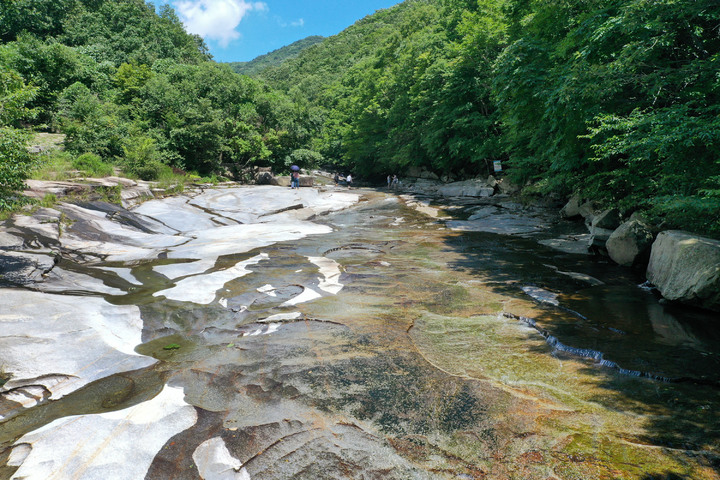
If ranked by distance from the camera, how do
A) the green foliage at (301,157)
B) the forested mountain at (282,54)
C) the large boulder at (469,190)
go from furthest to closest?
the forested mountain at (282,54), the green foliage at (301,157), the large boulder at (469,190)

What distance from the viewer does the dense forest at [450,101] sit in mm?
6695

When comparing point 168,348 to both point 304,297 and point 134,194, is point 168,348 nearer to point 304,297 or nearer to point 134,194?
point 304,297

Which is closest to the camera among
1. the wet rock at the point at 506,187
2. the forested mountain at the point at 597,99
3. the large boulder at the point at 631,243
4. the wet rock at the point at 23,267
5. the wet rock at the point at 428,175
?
the forested mountain at the point at 597,99

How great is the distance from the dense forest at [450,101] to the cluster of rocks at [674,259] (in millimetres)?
479

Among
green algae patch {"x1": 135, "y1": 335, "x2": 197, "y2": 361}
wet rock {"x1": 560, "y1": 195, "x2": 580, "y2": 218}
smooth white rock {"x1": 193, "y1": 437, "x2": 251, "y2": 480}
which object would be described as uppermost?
wet rock {"x1": 560, "y1": 195, "x2": 580, "y2": 218}

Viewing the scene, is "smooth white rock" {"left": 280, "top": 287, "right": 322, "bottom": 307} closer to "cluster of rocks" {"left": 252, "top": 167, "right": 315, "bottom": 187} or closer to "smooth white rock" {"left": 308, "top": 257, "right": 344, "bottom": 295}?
"smooth white rock" {"left": 308, "top": 257, "right": 344, "bottom": 295}

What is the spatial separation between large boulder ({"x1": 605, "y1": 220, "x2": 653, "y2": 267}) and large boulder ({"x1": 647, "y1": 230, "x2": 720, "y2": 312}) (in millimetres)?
1721

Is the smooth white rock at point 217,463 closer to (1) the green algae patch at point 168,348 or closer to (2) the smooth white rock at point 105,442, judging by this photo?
(2) the smooth white rock at point 105,442

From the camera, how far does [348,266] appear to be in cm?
947

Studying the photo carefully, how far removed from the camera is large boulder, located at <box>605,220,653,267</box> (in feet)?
29.1

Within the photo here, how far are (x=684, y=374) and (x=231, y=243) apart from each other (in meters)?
10.7

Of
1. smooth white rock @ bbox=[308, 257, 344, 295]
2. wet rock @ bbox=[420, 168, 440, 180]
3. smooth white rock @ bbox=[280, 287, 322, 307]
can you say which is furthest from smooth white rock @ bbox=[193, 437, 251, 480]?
wet rock @ bbox=[420, 168, 440, 180]

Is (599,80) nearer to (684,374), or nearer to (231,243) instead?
(684,374)

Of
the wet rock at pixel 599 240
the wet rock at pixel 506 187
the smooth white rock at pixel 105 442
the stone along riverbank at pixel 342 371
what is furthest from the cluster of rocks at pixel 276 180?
the smooth white rock at pixel 105 442
